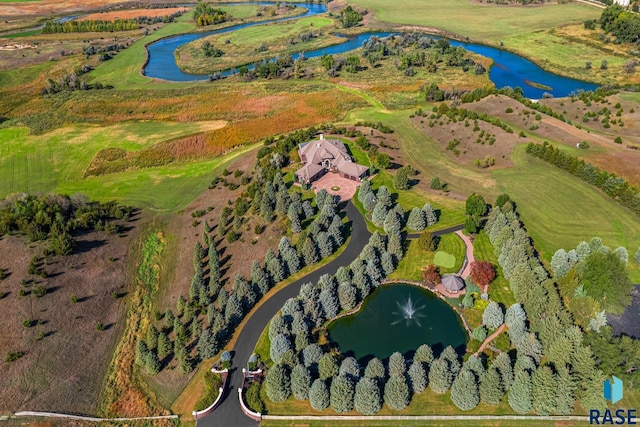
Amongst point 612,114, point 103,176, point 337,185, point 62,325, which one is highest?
point 612,114

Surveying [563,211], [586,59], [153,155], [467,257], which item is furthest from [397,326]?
[586,59]

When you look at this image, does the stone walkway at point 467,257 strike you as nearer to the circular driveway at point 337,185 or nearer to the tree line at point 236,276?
the tree line at point 236,276

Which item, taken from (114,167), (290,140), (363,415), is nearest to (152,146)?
(114,167)

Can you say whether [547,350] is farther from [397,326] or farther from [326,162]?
[326,162]

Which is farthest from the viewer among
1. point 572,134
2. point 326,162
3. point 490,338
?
point 572,134

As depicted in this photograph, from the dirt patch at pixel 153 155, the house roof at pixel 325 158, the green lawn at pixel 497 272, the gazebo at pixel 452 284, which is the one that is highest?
the house roof at pixel 325 158

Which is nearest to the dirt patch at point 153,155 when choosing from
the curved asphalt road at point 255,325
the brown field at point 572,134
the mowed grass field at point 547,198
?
the curved asphalt road at point 255,325

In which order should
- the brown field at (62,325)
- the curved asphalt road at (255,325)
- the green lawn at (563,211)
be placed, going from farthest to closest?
the green lawn at (563,211) → the brown field at (62,325) → the curved asphalt road at (255,325)
